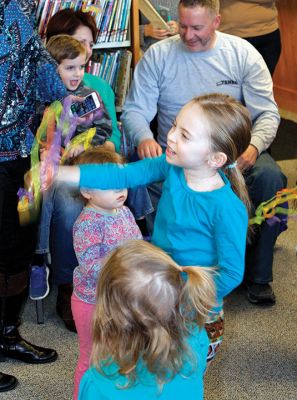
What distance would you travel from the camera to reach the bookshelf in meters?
3.46

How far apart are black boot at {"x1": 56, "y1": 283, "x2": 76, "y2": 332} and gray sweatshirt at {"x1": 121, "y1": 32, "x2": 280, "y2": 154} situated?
2.28 feet

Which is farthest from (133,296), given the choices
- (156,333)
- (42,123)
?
(42,123)

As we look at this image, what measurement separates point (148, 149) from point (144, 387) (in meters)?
1.45

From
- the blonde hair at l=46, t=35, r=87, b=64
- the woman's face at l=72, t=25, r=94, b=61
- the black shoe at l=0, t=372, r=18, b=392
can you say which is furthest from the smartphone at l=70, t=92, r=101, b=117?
the black shoe at l=0, t=372, r=18, b=392

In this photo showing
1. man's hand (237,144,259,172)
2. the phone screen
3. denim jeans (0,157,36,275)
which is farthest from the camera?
man's hand (237,144,259,172)

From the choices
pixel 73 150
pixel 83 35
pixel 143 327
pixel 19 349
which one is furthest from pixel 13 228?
pixel 143 327

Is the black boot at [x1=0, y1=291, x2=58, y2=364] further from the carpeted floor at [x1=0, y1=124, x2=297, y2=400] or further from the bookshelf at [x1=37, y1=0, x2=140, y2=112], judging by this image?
the bookshelf at [x1=37, y1=0, x2=140, y2=112]

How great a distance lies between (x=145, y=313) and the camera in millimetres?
1329

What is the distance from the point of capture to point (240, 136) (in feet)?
5.67

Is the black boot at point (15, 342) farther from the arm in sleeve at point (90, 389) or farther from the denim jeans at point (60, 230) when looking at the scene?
the arm in sleeve at point (90, 389)

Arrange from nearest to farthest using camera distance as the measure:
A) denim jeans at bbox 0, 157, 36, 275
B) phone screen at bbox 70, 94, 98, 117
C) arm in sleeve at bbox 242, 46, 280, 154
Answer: denim jeans at bbox 0, 157, 36, 275 → phone screen at bbox 70, 94, 98, 117 → arm in sleeve at bbox 242, 46, 280, 154

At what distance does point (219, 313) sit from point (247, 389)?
674 millimetres

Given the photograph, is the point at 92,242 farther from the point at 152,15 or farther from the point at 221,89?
the point at 152,15

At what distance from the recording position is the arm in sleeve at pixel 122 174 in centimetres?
182
